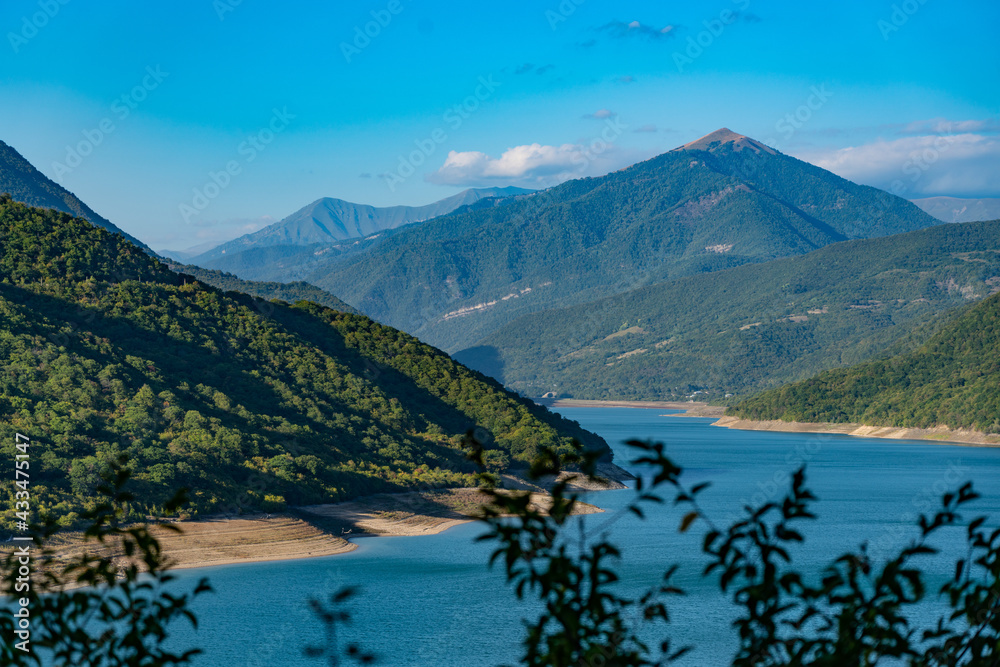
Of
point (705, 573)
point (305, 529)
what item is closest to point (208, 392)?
point (305, 529)

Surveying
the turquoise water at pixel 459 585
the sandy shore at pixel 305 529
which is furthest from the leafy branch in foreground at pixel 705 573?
the sandy shore at pixel 305 529

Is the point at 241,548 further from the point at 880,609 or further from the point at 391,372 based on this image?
the point at 880,609

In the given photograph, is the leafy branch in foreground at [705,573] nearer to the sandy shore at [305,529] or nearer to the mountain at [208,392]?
the sandy shore at [305,529]

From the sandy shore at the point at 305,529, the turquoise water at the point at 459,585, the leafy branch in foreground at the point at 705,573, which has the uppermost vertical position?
the leafy branch in foreground at the point at 705,573

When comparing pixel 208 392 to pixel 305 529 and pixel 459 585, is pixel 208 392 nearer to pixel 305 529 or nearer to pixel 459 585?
Result: pixel 305 529

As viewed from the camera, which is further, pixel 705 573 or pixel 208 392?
pixel 208 392

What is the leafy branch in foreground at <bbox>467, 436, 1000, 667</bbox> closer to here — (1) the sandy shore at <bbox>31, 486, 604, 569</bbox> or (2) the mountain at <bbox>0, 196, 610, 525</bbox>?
(1) the sandy shore at <bbox>31, 486, 604, 569</bbox>
